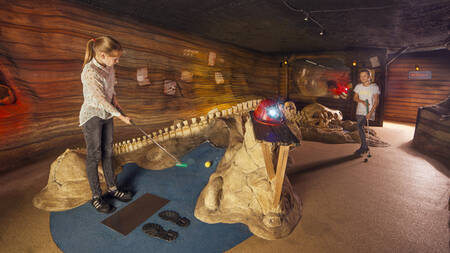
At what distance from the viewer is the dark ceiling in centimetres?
364

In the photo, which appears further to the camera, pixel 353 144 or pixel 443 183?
pixel 353 144

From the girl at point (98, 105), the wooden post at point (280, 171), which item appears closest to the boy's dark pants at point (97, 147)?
the girl at point (98, 105)

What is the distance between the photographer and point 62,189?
3.32 m

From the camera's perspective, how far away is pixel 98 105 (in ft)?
8.95

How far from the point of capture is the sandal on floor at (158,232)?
8.19ft

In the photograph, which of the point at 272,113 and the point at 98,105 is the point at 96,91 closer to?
the point at 98,105

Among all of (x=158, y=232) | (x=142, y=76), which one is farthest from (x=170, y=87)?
(x=158, y=232)

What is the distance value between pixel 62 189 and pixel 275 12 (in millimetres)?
4590

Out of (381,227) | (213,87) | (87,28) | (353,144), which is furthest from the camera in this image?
(213,87)

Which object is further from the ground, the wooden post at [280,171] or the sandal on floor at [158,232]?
the wooden post at [280,171]

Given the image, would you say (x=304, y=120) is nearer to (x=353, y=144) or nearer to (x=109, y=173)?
(x=353, y=144)

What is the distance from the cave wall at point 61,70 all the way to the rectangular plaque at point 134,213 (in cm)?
254

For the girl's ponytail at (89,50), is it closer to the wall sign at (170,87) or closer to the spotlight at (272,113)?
the spotlight at (272,113)

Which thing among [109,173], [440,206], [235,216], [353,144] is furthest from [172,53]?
[440,206]
